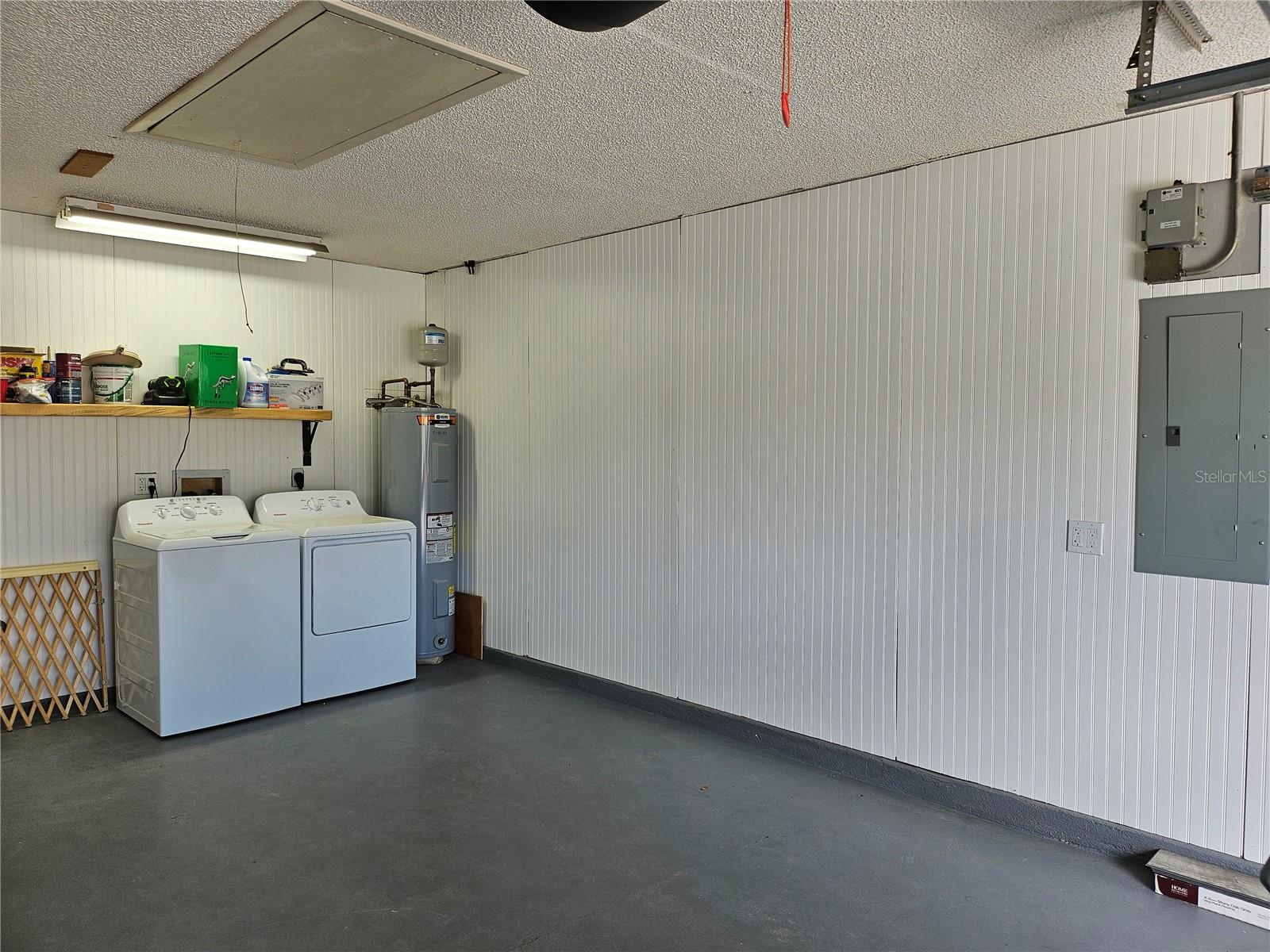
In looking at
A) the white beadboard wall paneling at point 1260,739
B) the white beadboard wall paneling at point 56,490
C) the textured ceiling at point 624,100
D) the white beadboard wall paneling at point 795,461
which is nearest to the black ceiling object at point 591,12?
the textured ceiling at point 624,100

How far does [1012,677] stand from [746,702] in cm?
131

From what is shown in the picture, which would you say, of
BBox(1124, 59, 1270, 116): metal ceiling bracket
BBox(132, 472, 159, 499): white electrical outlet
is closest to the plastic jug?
BBox(132, 472, 159, 499): white electrical outlet

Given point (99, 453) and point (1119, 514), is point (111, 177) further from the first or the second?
point (1119, 514)

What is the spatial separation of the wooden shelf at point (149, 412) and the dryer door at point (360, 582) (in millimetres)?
910

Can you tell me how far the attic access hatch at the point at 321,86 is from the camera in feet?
7.47

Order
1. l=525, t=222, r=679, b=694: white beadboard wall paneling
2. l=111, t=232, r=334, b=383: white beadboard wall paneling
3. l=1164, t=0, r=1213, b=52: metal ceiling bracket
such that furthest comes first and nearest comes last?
l=111, t=232, r=334, b=383: white beadboard wall paneling, l=525, t=222, r=679, b=694: white beadboard wall paneling, l=1164, t=0, r=1213, b=52: metal ceiling bracket

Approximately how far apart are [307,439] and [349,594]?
130 centimetres

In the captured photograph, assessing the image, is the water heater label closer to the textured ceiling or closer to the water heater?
the water heater

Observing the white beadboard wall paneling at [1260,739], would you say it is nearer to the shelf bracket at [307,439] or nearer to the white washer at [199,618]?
the white washer at [199,618]

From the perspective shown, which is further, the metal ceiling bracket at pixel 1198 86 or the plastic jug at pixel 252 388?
the plastic jug at pixel 252 388

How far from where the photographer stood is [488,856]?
114 inches

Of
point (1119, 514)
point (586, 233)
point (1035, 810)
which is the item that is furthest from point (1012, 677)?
point (586, 233)

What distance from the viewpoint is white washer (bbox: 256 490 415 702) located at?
14.7 ft

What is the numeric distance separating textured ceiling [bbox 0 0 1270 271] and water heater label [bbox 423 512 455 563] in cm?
203
